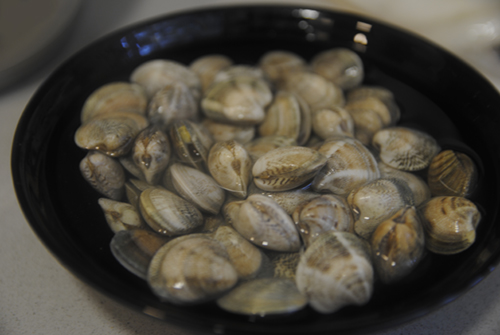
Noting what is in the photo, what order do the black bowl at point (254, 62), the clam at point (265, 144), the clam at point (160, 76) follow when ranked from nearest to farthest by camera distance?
1. the black bowl at point (254, 62)
2. the clam at point (265, 144)
3. the clam at point (160, 76)

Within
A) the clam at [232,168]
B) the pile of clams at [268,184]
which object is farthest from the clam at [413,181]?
the clam at [232,168]

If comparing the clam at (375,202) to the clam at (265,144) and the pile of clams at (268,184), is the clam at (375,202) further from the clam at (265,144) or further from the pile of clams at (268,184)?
the clam at (265,144)

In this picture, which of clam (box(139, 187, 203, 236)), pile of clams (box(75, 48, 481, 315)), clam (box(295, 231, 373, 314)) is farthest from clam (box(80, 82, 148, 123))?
clam (box(295, 231, 373, 314))

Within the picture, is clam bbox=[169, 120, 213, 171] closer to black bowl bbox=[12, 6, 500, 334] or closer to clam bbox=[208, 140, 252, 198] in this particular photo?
clam bbox=[208, 140, 252, 198]

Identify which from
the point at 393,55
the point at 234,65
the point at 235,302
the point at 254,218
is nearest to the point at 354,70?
the point at 393,55

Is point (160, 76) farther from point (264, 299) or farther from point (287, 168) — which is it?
point (264, 299)

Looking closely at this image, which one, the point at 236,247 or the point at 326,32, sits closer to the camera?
the point at 236,247

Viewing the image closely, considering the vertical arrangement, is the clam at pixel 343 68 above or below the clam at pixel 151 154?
above

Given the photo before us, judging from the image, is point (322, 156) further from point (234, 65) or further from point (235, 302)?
point (234, 65)
